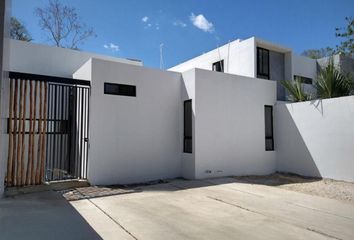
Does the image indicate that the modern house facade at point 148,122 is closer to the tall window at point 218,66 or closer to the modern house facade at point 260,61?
the modern house facade at point 260,61

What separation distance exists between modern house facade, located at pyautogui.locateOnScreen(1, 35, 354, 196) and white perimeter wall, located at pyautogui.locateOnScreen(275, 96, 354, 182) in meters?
0.06

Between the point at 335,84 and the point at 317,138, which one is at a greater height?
the point at 335,84

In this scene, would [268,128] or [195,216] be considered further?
[268,128]

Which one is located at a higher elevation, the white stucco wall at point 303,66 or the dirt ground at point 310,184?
the white stucco wall at point 303,66

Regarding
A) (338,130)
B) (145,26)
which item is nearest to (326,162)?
(338,130)

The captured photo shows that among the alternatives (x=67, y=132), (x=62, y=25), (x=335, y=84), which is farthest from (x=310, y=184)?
(x=62, y=25)

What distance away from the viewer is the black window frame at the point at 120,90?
7855 mm

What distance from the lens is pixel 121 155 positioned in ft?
26.0

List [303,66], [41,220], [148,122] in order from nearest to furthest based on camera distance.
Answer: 1. [41,220]
2. [148,122]
3. [303,66]

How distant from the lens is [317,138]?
8.84 m

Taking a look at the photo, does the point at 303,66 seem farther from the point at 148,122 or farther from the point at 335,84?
the point at 148,122

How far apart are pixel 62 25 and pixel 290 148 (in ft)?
55.7

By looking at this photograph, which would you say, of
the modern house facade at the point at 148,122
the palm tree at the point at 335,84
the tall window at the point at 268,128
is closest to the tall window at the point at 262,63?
the modern house facade at the point at 148,122

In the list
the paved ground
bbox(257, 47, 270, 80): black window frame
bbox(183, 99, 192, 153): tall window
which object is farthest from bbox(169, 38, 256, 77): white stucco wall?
the paved ground
